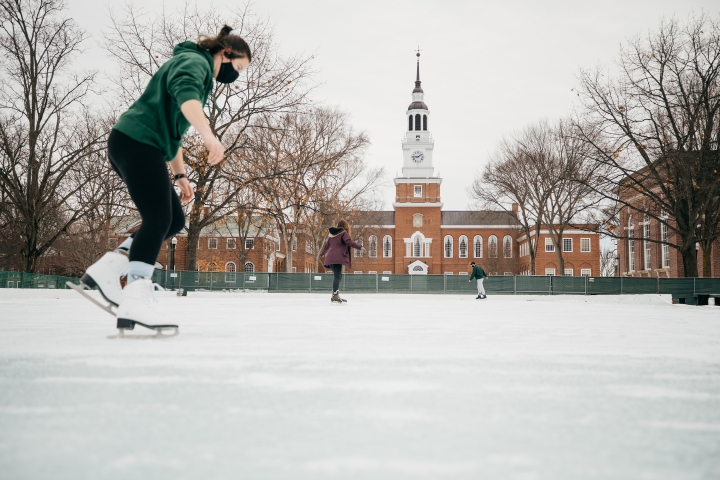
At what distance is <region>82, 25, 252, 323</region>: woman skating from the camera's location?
3518 millimetres

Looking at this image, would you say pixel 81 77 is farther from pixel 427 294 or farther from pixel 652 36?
pixel 652 36

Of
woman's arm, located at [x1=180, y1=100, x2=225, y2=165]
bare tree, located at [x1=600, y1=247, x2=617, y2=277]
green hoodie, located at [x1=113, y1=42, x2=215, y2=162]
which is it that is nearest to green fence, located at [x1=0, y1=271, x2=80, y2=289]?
green hoodie, located at [x1=113, y1=42, x2=215, y2=162]

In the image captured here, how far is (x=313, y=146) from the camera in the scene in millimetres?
31562

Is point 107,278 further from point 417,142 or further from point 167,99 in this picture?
point 417,142

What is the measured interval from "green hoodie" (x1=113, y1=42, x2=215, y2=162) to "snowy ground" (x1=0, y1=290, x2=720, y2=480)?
139 cm

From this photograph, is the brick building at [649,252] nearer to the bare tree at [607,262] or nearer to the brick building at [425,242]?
the brick building at [425,242]

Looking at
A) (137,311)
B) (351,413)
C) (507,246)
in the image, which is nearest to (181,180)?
(137,311)

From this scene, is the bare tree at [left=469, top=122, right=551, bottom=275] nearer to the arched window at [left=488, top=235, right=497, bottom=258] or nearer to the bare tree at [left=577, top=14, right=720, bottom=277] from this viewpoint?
the bare tree at [left=577, top=14, right=720, bottom=277]

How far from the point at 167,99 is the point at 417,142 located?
7068cm

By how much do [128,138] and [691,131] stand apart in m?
24.6

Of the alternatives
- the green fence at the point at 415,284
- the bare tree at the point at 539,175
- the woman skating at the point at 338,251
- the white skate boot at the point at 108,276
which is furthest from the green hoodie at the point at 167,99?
the bare tree at the point at 539,175

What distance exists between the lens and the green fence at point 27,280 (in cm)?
1788

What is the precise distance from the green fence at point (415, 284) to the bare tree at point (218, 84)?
7.74 metres

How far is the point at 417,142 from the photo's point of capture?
73.0 meters
